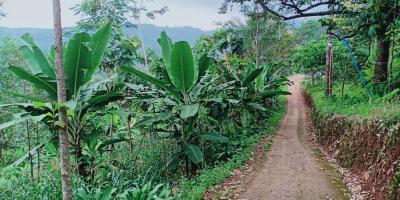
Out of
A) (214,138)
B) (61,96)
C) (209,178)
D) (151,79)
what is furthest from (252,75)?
(61,96)

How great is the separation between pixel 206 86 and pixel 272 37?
32.5 metres

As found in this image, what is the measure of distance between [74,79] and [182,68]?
1.96 metres

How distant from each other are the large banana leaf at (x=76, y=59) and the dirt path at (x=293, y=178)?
3061 mm

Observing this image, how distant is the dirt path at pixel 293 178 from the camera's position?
20.4 feet

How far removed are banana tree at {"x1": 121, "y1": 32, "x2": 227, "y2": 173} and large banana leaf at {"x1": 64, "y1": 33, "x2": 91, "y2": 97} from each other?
4.30 feet

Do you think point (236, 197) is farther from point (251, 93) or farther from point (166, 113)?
point (251, 93)

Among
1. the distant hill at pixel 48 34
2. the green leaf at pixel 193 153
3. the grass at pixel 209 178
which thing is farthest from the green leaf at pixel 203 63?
the grass at pixel 209 178

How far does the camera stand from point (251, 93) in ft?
38.0

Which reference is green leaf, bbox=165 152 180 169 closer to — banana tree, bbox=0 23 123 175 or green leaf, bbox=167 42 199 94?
green leaf, bbox=167 42 199 94

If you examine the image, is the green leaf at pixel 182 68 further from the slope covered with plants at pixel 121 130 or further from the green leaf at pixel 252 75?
the green leaf at pixel 252 75

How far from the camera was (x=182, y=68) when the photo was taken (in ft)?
22.2

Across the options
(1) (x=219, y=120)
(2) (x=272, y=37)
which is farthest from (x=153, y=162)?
(2) (x=272, y=37)

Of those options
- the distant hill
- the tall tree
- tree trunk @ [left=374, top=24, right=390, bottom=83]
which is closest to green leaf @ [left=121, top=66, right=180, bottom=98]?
the distant hill

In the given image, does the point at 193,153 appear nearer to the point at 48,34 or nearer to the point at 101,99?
the point at 101,99
